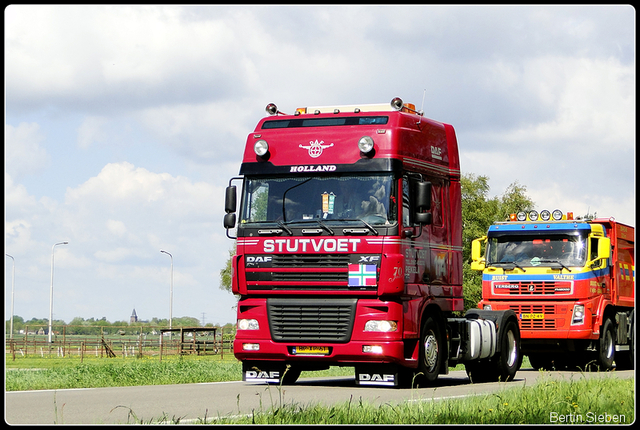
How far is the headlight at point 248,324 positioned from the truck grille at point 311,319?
0.89ft

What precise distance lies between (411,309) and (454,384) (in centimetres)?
257

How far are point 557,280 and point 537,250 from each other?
819mm

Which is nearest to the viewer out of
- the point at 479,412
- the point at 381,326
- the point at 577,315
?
the point at 479,412

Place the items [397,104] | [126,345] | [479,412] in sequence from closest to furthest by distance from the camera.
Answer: [479,412]
[397,104]
[126,345]

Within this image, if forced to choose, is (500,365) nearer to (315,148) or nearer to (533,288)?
(533,288)

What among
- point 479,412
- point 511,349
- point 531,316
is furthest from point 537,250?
point 479,412

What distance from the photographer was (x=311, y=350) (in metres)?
14.8

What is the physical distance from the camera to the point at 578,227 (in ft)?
71.1

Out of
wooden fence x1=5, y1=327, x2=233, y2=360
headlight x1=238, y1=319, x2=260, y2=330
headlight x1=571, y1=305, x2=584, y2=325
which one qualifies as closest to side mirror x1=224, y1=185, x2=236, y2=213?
headlight x1=238, y1=319, x2=260, y2=330

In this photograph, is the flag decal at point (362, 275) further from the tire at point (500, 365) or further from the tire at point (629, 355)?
the tire at point (629, 355)

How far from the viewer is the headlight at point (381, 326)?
14414 mm

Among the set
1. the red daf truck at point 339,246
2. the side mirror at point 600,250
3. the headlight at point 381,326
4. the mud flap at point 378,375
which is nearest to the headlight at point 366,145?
the red daf truck at point 339,246

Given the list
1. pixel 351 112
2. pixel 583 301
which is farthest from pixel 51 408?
pixel 583 301

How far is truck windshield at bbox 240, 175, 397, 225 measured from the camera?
14.4m
